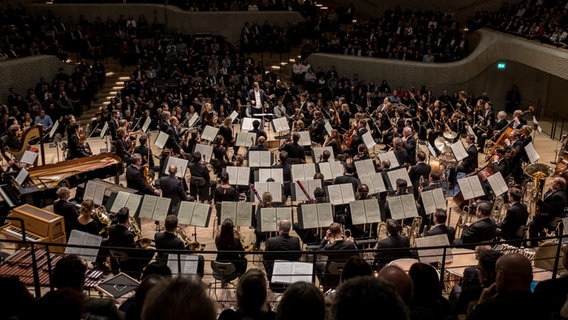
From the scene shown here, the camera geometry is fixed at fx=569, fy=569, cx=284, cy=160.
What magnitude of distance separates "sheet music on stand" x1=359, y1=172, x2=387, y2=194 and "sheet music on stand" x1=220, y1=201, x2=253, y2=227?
257 cm

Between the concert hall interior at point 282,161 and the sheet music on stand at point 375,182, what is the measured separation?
28 mm

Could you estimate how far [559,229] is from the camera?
30.4 ft

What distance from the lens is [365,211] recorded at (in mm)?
8992

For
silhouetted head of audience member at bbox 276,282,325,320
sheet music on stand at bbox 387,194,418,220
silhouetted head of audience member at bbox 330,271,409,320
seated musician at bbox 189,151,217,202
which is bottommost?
seated musician at bbox 189,151,217,202

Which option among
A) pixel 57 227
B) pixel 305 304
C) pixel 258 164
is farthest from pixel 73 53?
pixel 305 304

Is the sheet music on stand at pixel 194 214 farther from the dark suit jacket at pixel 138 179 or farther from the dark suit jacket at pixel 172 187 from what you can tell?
the dark suit jacket at pixel 138 179

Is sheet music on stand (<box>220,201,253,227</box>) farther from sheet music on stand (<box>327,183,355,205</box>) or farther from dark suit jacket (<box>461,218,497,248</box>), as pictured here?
dark suit jacket (<box>461,218,497,248</box>)

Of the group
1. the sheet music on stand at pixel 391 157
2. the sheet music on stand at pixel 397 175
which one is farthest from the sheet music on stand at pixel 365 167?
the sheet music on stand at pixel 391 157

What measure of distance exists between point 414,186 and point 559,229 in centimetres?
309

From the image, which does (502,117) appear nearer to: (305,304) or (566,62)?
(566,62)

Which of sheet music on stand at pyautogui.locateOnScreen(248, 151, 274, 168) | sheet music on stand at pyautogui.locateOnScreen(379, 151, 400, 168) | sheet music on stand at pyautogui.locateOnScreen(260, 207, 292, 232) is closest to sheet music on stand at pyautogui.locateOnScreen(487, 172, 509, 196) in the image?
sheet music on stand at pyautogui.locateOnScreen(379, 151, 400, 168)

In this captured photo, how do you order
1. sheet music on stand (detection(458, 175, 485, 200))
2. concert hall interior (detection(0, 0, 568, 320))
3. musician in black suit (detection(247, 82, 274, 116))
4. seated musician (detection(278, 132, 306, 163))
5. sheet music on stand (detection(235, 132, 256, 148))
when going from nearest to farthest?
1. concert hall interior (detection(0, 0, 568, 320))
2. sheet music on stand (detection(458, 175, 485, 200))
3. seated musician (detection(278, 132, 306, 163))
4. sheet music on stand (detection(235, 132, 256, 148))
5. musician in black suit (detection(247, 82, 274, 116))

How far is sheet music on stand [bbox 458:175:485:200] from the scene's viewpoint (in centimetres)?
992

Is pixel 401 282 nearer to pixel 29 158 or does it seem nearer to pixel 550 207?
pixel 550 207
